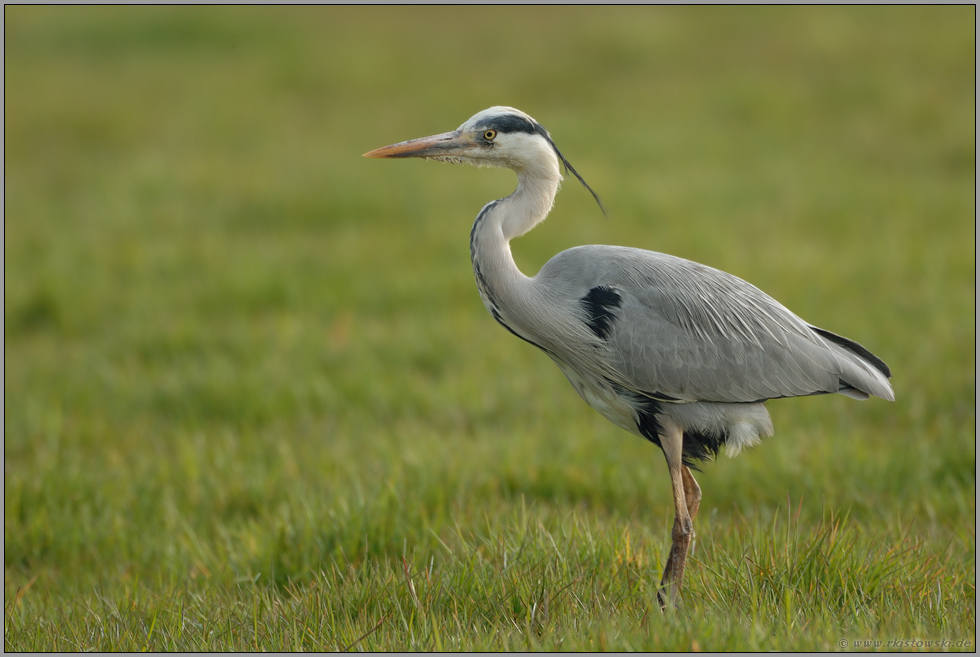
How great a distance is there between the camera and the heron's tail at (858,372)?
3457mm

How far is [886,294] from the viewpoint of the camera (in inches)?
300

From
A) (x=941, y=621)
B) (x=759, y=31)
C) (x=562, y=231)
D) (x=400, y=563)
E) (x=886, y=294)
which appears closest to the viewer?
(x=941, y=621)

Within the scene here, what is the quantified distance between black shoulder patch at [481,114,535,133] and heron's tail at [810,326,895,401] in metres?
1.51

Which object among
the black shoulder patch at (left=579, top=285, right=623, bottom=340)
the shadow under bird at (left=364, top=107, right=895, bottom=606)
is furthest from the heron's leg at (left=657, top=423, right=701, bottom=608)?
the black shoulder patch at (left=579, top=285, right=623, bottom=340)

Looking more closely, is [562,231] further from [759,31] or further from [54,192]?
[759,31]

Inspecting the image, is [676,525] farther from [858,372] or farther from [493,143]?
[493,143]

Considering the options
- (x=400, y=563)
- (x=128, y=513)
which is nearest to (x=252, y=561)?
(x=400, y=563)

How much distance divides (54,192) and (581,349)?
1032cm

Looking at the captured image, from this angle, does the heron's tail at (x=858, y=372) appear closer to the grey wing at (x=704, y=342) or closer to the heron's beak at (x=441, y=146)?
the grey wing at (x=704, y=342)

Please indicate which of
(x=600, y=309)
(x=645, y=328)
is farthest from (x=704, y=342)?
(x=600, y=309)

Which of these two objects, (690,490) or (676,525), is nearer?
(676,525)

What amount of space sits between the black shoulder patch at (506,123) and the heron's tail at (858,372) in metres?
1.51

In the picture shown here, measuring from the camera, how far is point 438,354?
6969mm

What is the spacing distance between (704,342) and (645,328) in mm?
248
